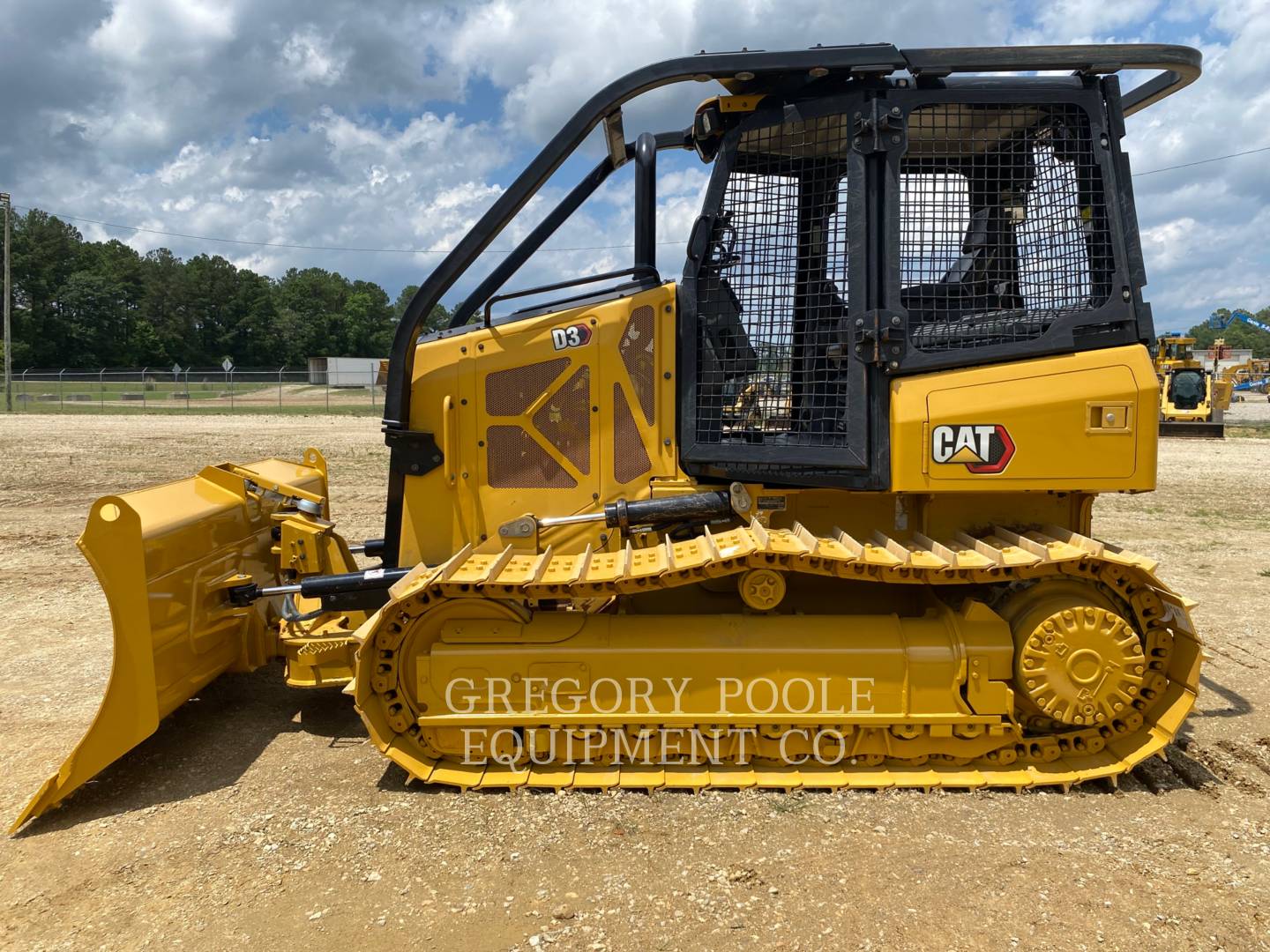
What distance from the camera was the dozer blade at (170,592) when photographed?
3730 millimetres

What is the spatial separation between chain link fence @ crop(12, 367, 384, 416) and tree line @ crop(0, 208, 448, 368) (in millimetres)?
21017

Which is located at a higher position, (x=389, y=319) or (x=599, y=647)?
(x=389, y=319)

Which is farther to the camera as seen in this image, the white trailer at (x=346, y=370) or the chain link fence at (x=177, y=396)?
the white trailer at (x=346, y=370)

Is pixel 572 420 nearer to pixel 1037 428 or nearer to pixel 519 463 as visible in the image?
pixel 519 463

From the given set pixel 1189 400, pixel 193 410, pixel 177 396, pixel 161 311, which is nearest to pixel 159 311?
pixel 161 311

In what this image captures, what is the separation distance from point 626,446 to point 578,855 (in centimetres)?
194

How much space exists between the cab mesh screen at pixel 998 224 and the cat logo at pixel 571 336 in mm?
1560

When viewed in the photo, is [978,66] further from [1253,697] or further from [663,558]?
[1253,697]

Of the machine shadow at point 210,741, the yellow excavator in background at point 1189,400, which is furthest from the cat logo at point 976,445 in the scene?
the yellow excavator in background at point 1189,400

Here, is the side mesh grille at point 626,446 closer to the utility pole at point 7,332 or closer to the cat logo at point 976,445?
the cat logo at point 976,445

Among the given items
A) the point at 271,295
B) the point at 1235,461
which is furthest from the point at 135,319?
the point at 1235,461

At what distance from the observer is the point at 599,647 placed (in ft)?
12.8

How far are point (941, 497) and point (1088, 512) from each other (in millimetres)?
813

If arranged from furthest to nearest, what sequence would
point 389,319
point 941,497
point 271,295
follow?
point 389,319 → point 271,295 → point 941,497
